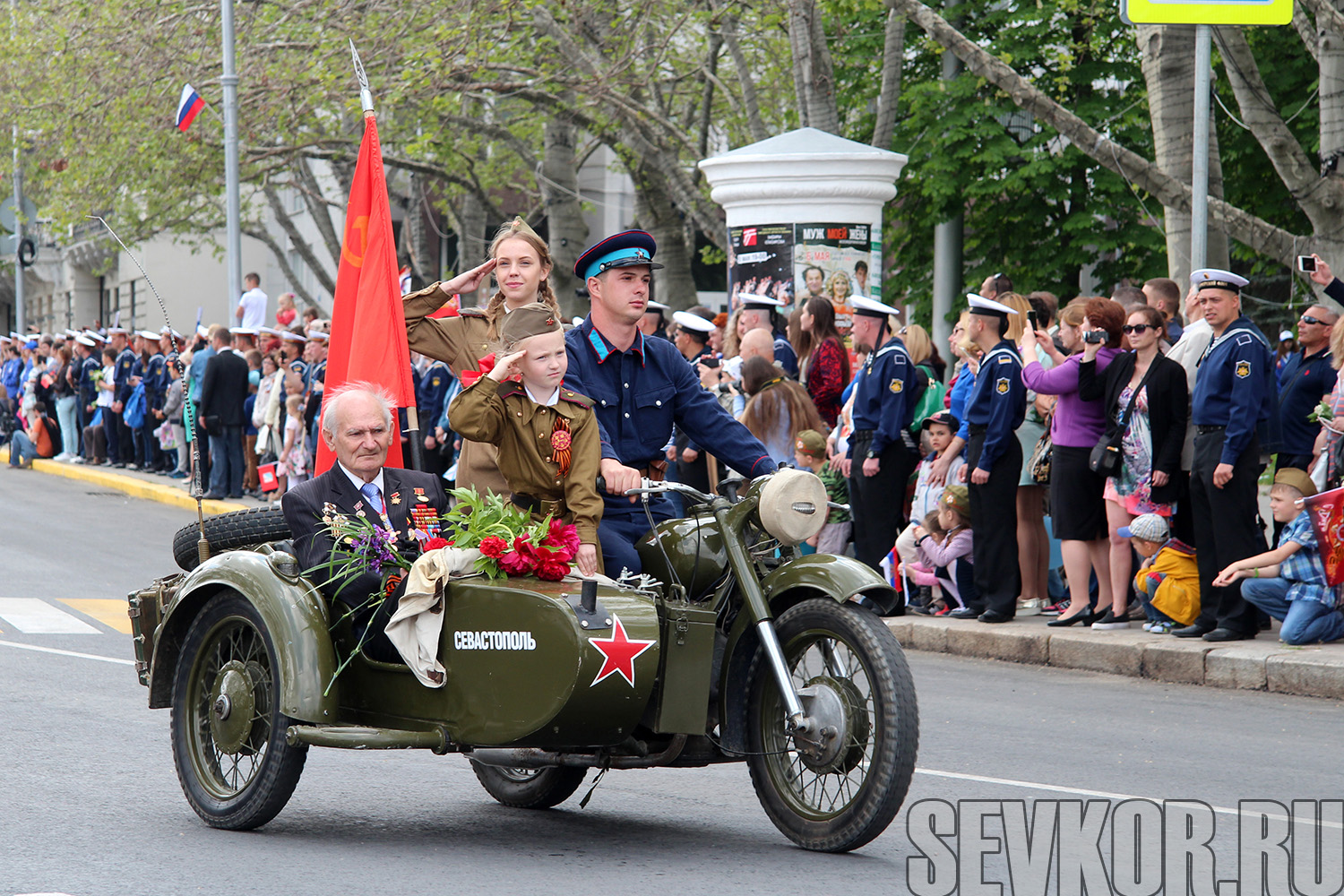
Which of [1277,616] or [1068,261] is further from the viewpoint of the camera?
[1068,261]

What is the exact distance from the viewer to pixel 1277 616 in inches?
382

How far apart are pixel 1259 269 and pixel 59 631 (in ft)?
53.2

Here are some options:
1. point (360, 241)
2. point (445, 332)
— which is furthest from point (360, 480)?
point (360, 241)

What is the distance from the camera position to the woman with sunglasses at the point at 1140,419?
10023mm

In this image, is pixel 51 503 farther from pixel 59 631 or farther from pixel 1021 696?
pixel 1021 696

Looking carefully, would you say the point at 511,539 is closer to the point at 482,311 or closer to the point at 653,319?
the point at 482,311

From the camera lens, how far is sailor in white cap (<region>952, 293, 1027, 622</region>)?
10.7 metres

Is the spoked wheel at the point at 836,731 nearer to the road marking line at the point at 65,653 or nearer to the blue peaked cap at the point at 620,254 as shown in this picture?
the blue peaked cap at the point at 620,254

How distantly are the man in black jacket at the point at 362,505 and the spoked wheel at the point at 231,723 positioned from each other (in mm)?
291

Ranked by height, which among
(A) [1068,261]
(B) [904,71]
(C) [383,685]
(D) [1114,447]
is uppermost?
(B) [904,71]

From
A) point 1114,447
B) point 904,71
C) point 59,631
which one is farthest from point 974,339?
point 904,71

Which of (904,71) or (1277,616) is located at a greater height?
(904,71)

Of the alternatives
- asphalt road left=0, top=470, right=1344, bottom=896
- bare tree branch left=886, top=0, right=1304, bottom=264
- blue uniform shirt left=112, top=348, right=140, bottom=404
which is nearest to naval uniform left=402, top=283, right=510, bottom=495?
asphalt road left=0, top=470, right=1344, bottom=896

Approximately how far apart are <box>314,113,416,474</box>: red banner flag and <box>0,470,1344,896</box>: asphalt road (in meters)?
1.51
